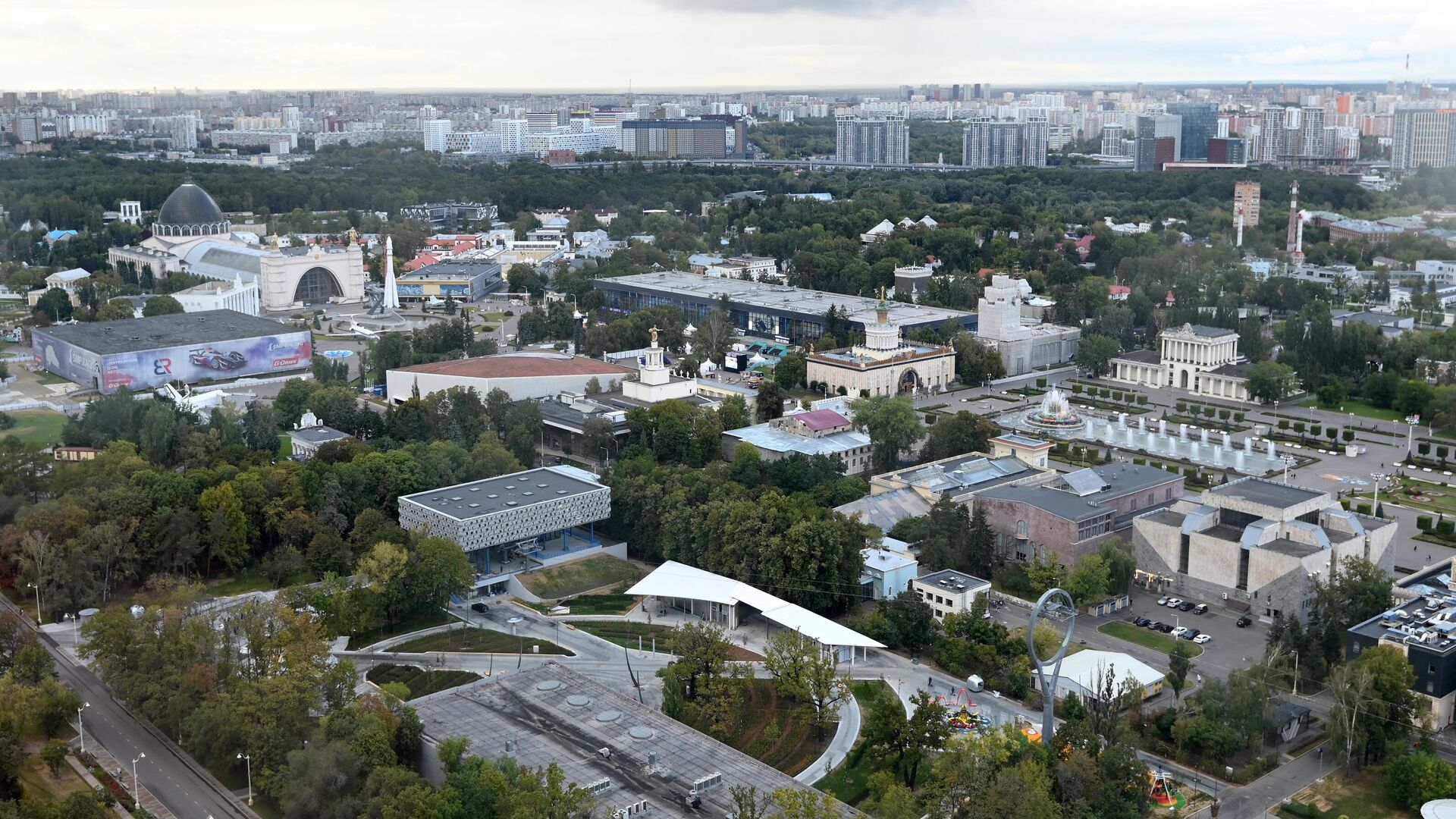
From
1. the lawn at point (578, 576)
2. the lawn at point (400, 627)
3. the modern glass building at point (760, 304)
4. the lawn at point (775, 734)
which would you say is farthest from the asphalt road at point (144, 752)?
the modern glass building at point (760, 304)

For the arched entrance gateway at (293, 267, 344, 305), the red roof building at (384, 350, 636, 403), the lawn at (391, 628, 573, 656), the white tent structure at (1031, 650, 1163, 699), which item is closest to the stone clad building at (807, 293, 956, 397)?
the red roof building at (384, 350, 636, 403)

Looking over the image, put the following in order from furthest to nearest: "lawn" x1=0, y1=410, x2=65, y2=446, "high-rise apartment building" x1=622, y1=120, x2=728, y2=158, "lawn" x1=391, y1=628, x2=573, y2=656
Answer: "high-rise apartment building" x1=622, y1=120, x2=728, y2=158 → "lawn" x1=0, y1=410, x2=65, y2=446 → "lawn" x1=391, y1=628, x2=573, y2=656

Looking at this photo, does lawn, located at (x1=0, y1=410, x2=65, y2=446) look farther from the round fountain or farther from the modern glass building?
the round fountain

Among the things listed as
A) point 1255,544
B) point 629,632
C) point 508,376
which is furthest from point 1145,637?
A: point 508,376

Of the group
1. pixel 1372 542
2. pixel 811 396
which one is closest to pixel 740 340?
pixel 811 396

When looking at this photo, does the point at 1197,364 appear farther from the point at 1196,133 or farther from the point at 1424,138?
the point at 1196,133
